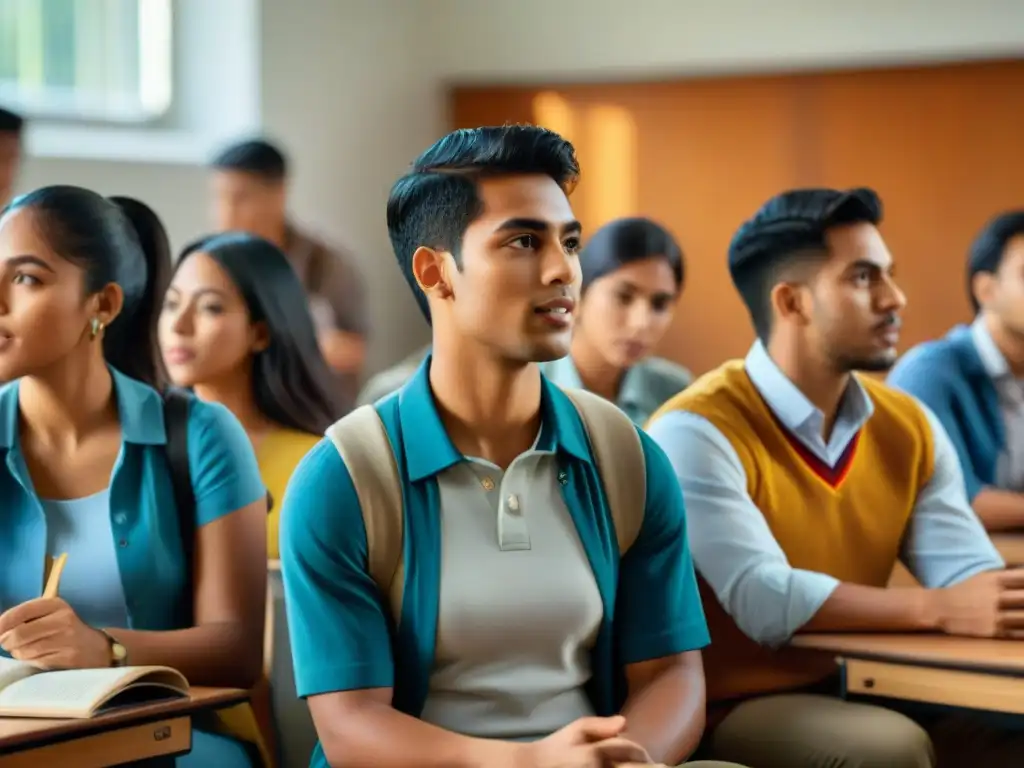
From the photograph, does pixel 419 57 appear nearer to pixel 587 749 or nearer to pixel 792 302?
pixel 792 302

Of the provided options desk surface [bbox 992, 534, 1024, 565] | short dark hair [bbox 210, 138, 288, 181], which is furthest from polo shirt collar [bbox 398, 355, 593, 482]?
short dark hair [bbox 210, 138, 288, 181]

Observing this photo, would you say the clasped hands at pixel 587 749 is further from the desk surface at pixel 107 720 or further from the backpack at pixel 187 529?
the backpack at pixel 187 529

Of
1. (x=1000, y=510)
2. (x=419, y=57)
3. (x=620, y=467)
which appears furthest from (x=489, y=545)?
(x=419, y=57)

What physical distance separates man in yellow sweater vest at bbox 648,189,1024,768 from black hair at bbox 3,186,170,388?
2.71ft

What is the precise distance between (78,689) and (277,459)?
3.98 feet

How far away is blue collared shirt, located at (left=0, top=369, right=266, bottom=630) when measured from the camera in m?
2.26

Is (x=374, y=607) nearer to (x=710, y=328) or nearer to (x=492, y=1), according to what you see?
(x=710, y=328)

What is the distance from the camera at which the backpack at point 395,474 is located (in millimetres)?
1950

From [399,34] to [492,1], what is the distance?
42 centimetres

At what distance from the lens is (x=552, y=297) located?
6.49 ft

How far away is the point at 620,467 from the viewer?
2.09m

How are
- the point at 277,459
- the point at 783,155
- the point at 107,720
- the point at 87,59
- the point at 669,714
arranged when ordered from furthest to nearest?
the point at 783,155 < the point at 87,59 < the point at 277,459 < the point at 669,714 < the point at 107,720

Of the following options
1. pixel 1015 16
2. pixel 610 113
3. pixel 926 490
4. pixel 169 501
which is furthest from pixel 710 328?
Answer: pixel 169 501

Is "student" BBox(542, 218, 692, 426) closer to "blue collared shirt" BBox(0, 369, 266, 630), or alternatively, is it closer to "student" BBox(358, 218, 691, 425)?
"student" BBox(358, 218, 691, 425)
